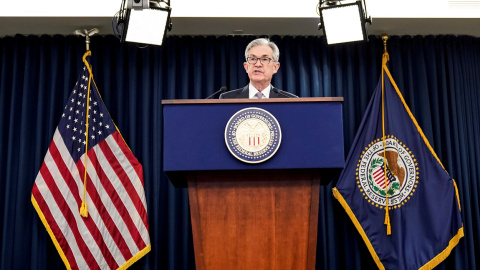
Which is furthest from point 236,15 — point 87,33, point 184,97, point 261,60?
point 261,60

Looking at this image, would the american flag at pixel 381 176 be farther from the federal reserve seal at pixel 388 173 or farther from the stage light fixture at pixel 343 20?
the stage light fixture at pixel 343 20

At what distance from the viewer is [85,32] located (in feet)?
18.1

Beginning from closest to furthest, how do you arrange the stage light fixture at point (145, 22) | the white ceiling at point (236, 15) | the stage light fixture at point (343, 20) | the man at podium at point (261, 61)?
the man at podium at point (261, 61) → the stage light fixture at point (145, 22) → the stage light fixture at point (343, 20) → the white ceiling at point (236, 15)

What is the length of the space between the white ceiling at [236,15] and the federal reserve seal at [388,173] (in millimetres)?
1073

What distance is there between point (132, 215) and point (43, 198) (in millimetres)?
733

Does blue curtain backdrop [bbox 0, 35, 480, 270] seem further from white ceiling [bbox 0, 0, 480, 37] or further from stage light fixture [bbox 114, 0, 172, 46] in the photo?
stage light fixture [bbox 114, 0, 172, 46]

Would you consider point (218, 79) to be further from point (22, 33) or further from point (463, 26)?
point (463, 26)

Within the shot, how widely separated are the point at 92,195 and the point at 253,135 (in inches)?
114

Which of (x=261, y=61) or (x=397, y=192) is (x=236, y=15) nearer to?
(x=261, y=61)

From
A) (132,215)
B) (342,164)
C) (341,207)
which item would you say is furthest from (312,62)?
(342,164)

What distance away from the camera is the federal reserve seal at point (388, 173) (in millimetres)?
5336

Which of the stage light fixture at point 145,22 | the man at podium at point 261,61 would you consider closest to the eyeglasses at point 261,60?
the man at podium at point 261,61

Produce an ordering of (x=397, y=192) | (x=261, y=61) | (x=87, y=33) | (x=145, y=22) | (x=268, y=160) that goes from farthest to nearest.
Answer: (x=87, y=33) → (x=397, y=192) → (x=145, y=22) → (x=261, y=61) → (x=268, y=160)

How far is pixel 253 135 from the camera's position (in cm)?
267
